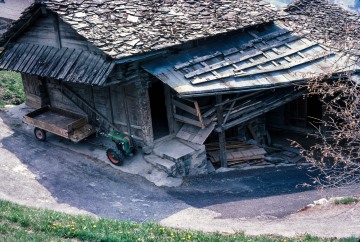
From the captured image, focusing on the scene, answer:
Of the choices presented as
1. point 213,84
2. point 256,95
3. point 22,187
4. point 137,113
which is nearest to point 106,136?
point 137,113

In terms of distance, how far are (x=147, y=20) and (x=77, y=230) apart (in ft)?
29.1

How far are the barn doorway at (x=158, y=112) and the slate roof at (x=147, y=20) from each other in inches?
86.6

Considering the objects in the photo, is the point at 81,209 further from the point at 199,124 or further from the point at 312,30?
the point at 312,30

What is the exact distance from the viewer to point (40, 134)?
673 inches

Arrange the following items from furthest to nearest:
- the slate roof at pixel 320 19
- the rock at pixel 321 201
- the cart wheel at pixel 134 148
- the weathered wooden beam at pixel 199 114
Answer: the slate roof at pixel 320 19
the cart wheel at pixel 134 148
the weathered wooden beam at pixel 199 114
the rock at pixel 321 201

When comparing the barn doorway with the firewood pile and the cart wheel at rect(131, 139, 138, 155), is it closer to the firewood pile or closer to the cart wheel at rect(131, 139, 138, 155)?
the cart wheel at rect(131, 139, 138, 155)

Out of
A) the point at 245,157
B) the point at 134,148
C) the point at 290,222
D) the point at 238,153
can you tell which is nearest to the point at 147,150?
the point at 134,148

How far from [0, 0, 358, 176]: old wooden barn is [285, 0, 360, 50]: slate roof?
1527 mm

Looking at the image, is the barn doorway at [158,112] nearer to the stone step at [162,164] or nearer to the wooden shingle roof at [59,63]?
the stone step at [162,164]

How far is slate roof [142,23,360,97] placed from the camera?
46.8ft

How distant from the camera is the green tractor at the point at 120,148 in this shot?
1506 centimetres

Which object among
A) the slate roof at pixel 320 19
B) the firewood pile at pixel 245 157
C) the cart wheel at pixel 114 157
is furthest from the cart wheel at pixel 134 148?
the slate roof at pixel 320 19

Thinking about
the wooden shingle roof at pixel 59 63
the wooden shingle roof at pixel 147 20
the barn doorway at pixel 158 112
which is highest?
the wooden shingle roof at pixel 147 20

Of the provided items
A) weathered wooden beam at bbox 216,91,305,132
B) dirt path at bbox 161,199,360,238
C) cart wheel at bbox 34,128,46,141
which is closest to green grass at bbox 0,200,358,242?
dirt path at bbox 161,199,360,238
